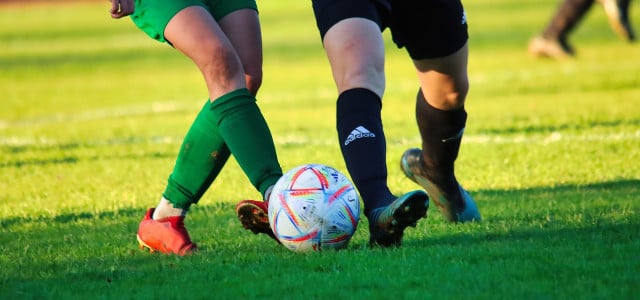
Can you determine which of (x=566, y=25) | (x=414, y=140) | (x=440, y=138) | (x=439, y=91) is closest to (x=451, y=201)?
(x=440, y=138)

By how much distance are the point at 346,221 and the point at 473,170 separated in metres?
2.99

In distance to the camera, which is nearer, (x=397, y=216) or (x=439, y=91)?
(x=397, y=216)

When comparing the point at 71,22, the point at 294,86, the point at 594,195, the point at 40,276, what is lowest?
the point at 71,22

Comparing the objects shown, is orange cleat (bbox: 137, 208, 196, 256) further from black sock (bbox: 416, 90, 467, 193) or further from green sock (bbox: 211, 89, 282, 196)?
black sock (bbox: 416, 90, 467, 193)

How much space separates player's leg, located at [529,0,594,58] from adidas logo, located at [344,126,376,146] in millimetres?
10563

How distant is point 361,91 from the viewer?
→ 15.8 ft

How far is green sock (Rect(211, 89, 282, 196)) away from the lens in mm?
4922

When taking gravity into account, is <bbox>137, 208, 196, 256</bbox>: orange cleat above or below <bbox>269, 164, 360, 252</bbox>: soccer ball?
below

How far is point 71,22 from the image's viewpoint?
1288 inches

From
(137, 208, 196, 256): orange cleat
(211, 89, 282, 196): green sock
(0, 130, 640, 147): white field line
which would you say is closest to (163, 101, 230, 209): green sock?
(137, 208, 196, 256): orange cleat

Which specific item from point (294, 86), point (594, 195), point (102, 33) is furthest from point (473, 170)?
point (102, 33)

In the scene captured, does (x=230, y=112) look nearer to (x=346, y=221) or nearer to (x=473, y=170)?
(x=346, y=221)

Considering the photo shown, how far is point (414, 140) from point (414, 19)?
4175mm

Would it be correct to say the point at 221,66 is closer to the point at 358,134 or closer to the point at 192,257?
the point at 358,134
